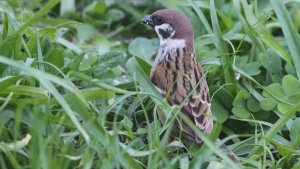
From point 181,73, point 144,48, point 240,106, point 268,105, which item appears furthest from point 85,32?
point 268,105

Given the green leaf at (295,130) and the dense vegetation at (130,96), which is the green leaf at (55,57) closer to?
the dense vegetation at (130,96)

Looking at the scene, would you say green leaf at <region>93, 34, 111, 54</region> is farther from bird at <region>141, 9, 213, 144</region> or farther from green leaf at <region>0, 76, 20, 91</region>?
green leaf at <region>0, 76, 20, 91</region>

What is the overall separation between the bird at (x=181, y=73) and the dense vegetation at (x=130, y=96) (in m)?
0.11

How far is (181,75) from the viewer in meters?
4.54

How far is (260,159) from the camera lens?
4.05 m

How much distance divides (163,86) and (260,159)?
0.77m

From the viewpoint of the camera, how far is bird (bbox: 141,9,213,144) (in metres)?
4.27

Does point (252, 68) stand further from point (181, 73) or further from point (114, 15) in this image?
point (114, 15)

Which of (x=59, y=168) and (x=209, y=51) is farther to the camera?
(x=209, y=51)

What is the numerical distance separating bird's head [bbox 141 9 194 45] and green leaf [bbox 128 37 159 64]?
21.5 inches

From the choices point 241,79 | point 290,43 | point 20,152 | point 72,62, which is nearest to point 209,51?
point 241,79

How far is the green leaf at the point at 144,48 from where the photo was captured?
541 cm

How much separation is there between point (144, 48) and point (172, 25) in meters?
0.74

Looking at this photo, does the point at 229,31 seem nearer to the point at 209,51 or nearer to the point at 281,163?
the point at 209,51
